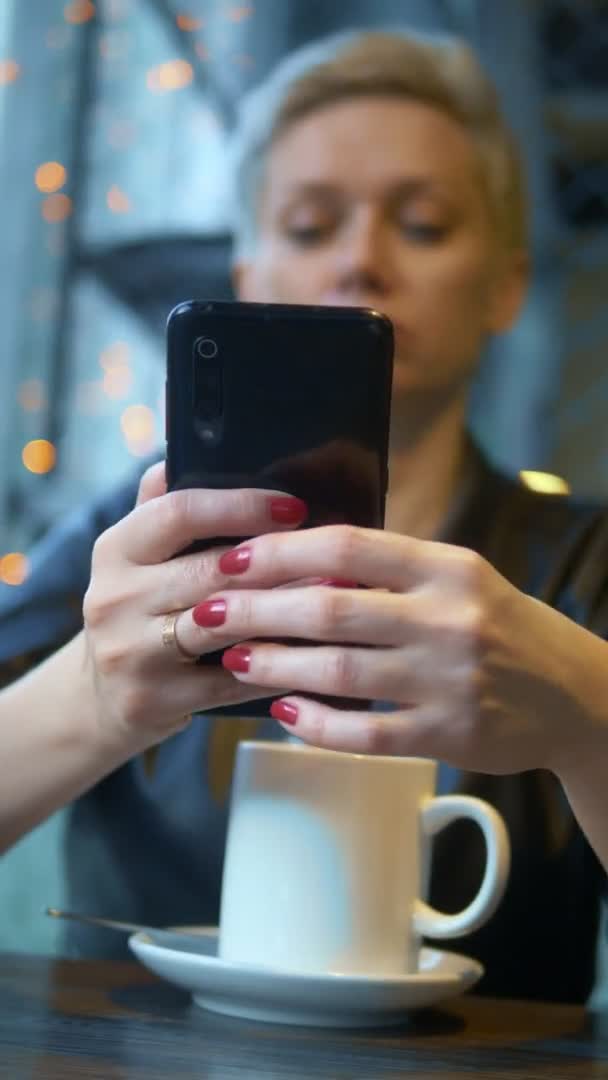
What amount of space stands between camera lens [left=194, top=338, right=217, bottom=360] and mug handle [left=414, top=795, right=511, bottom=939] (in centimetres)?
22

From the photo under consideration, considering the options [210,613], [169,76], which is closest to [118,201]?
[169,76]

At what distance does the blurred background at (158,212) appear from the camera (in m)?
1.39

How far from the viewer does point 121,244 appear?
1499 millimetres

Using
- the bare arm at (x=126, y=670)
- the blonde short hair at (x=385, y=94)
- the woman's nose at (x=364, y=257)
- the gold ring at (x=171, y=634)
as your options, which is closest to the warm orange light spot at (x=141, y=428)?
the blonde short hair at (x=385, y=94)

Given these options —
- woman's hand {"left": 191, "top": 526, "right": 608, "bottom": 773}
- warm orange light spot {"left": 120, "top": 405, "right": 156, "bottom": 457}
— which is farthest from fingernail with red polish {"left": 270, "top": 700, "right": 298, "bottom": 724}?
warm orange light spot {"left": 120, "top": 405, "right": 156, "bottom": 457}

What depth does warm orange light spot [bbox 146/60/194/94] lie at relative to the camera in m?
1.51

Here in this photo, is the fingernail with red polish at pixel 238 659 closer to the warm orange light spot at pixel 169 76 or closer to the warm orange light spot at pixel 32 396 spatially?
the warm orange light spot at pixel 32 396

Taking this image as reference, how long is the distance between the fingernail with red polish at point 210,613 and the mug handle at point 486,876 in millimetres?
136

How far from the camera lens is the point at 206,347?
50 centimetres

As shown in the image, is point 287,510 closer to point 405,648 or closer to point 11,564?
point 405,648

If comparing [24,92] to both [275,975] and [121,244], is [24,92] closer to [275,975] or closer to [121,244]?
[121,244]

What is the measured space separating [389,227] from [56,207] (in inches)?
20.7

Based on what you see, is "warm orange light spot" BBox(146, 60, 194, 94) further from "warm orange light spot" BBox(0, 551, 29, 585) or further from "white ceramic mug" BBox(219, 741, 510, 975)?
"white ceramic mug" BBox(219, 741, 510, 975)

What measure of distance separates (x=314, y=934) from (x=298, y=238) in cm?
81
